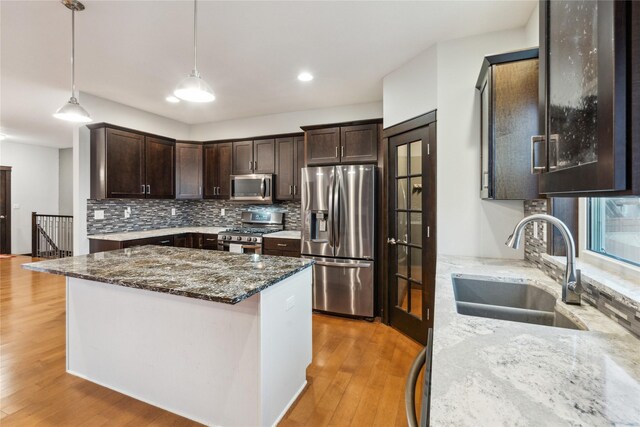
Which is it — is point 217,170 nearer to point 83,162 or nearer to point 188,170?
point 188,170

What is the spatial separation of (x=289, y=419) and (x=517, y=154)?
7.06ft

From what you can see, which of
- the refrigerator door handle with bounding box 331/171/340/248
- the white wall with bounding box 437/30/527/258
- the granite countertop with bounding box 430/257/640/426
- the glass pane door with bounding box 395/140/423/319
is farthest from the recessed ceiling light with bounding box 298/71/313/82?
the granite countertop with bounding box 430/257/640/426

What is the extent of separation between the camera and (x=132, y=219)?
14.5 feet

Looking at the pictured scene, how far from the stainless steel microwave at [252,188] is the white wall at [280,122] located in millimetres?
846

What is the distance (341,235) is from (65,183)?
8154 mm

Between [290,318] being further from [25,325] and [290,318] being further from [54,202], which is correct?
[54,202]

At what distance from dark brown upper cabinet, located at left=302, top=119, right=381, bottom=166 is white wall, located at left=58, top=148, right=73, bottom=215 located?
7322 millimetres

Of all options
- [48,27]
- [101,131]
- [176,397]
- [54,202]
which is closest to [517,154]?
[176,397]

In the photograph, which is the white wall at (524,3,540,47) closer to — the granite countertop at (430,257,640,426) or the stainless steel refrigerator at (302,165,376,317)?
the stainless steel refrigerator at (302,165,376,317)

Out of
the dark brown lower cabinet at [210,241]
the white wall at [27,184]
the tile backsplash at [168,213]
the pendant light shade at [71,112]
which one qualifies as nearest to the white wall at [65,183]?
the white wall at [27,184]

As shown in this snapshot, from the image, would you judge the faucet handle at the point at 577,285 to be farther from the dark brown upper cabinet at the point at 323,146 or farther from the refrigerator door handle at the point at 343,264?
the dark brown upper cabinet at the point at 323,146

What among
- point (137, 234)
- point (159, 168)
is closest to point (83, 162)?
point (159, 168)

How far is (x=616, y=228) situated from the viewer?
1417mm

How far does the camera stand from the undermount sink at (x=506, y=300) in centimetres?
143
